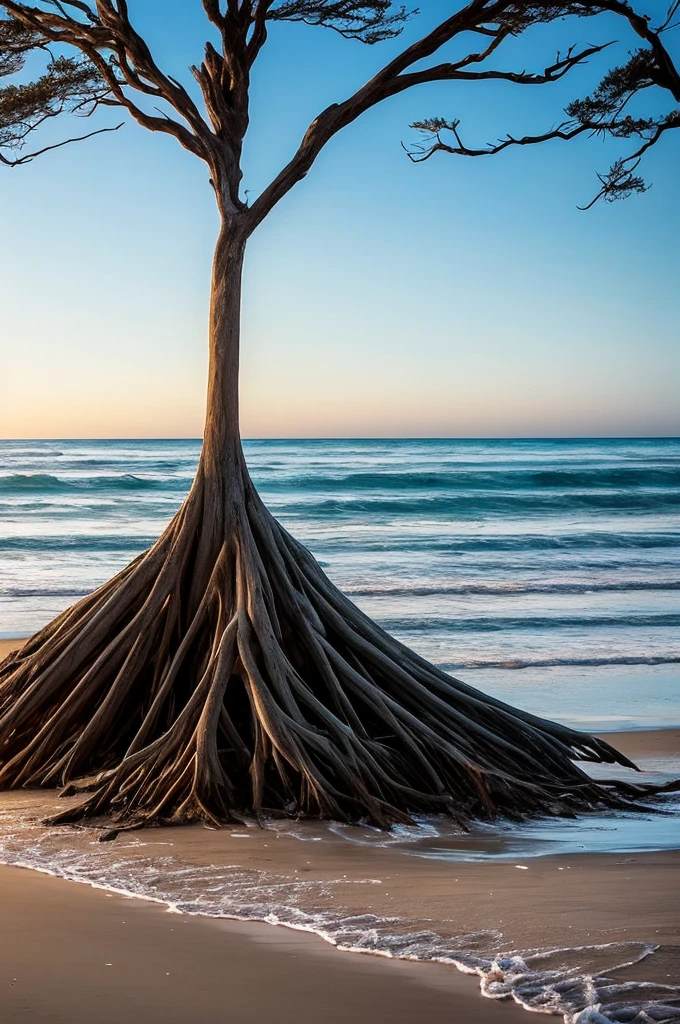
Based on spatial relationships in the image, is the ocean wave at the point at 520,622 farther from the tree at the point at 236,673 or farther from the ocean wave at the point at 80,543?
the ocean wave at the point at 80,543

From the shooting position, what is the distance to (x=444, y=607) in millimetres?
15773

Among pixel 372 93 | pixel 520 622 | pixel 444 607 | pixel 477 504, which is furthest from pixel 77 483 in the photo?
pixel 372 93

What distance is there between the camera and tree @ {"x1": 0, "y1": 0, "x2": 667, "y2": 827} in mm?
5562

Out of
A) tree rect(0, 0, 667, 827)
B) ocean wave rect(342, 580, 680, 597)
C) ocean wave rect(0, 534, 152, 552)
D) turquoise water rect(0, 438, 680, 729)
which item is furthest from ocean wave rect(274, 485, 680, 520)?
tree rect(0, 0, 667, 827)

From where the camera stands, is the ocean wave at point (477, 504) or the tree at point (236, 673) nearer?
the tree at point (236, 673)

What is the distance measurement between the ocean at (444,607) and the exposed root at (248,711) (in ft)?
0.65

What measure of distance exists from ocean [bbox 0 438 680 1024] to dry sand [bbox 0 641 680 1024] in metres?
0.06

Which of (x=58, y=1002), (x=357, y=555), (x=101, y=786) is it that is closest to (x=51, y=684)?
(x=101, y=786)

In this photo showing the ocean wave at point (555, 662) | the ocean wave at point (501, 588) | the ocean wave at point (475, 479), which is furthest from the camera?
the ocean wave at point (475, 479)

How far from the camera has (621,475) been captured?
41.7 metres

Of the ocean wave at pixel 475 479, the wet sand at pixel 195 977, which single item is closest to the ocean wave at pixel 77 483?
the ocean wave at pixel 475 479

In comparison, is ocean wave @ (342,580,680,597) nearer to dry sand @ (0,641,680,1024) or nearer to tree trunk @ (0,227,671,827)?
tree trunk @ (0,227,671,827)

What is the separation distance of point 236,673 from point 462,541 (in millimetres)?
19858

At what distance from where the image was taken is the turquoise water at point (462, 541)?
11758 mm
